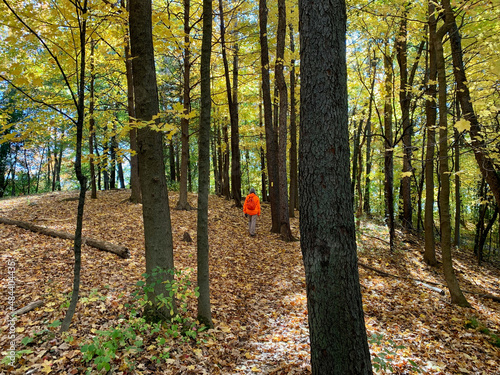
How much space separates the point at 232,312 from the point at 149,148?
A: 3263 millimetres

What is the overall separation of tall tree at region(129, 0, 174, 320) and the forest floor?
871mm

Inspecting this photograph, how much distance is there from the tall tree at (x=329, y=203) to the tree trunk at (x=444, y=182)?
12.8 ft

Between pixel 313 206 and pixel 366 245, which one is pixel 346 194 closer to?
pixel 313 206

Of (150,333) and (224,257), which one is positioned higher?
(150,333)

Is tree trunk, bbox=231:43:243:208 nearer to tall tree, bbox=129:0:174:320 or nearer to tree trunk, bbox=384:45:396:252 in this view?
tree trunk, bbox=384:45:396:252

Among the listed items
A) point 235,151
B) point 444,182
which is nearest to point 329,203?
point 444,182

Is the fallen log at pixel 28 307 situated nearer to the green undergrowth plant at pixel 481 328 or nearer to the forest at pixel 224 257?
the forest at pixel 224 257

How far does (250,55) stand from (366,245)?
8.92m

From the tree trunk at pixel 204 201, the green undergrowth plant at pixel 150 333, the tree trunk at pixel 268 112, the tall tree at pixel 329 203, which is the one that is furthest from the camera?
the tree trunk at pixel 268 112

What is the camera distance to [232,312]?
4.95m

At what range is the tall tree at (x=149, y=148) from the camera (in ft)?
11.6

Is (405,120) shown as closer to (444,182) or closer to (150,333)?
(444,182)

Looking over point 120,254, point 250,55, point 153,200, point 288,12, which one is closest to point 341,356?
point 153,200

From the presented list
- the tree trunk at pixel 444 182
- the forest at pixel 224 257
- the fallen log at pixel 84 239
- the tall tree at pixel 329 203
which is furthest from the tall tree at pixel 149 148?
the tree trunk at pixel 444 182
